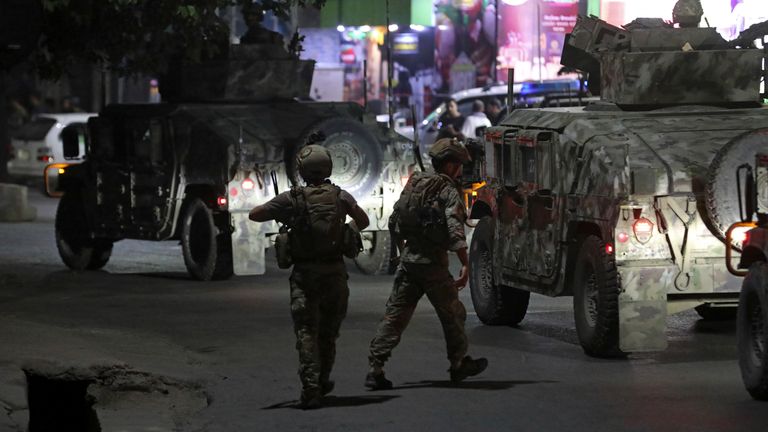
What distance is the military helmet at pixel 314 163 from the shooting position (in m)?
10.9

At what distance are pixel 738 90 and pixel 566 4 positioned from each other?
25.4 metres

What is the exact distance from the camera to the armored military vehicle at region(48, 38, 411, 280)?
18.9 m

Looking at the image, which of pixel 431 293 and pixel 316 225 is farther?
pixel 431 293

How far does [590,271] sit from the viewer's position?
12977 mm

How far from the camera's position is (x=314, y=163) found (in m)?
10.9

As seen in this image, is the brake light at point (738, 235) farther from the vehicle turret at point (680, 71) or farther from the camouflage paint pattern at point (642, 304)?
the vehicle turret at point (680, 71)

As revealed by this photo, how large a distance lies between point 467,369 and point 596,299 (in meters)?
1.63

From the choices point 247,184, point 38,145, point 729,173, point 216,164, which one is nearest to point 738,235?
point 729,173

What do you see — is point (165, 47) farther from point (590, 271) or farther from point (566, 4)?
point (566, 4)

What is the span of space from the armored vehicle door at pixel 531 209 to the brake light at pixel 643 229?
1137mm

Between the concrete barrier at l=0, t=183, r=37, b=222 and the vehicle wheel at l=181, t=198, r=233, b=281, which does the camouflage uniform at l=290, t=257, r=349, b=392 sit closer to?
the vehicle wheel at l=181, t=198, r=233, b=281

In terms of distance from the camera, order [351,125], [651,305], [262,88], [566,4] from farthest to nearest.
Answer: [566,4], [262,88], [351,125], [651,305]

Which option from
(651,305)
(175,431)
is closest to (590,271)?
(651,305)

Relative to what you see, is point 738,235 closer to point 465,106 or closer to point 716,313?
point 716,313
